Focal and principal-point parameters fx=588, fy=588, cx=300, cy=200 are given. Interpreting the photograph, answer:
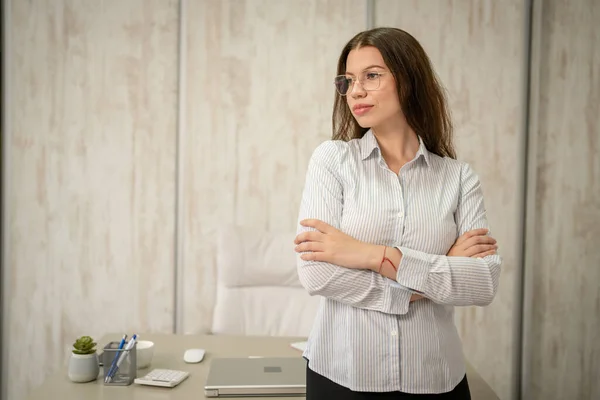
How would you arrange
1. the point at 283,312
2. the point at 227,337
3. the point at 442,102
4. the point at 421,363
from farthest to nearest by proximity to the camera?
the point at 283,312 < the point at 227,337 < the point at 442,102 < the point at 421,363

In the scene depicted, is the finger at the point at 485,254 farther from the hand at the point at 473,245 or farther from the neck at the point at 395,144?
the neck at the point at 395,144

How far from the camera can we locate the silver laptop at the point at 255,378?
5.24 ft

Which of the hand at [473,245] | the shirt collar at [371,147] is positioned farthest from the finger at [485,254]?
the shirt collar at [371,147]

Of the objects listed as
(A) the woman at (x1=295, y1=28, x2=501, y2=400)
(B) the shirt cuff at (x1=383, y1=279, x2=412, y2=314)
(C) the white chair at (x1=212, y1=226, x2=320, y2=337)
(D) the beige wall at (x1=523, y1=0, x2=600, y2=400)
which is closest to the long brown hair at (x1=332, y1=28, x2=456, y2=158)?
(A) the woman at (x1=295, y1=28, x2=501, y2=400)

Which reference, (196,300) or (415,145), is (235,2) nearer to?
(196,300)

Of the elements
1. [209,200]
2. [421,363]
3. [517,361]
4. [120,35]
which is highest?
[120,35]

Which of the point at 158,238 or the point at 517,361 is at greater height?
the point at 158,238

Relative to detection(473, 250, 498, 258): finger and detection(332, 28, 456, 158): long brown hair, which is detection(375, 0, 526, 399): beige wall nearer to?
detection(332, 28, 456, 158): long brown hair

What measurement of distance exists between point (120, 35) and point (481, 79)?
2.04 metres

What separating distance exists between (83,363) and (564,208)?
8.22 ft

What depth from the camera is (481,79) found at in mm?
3299

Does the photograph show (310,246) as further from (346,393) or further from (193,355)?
(193,355)

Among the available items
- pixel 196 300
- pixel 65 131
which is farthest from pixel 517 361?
pixel 65 131

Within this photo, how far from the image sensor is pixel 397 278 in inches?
55.0
